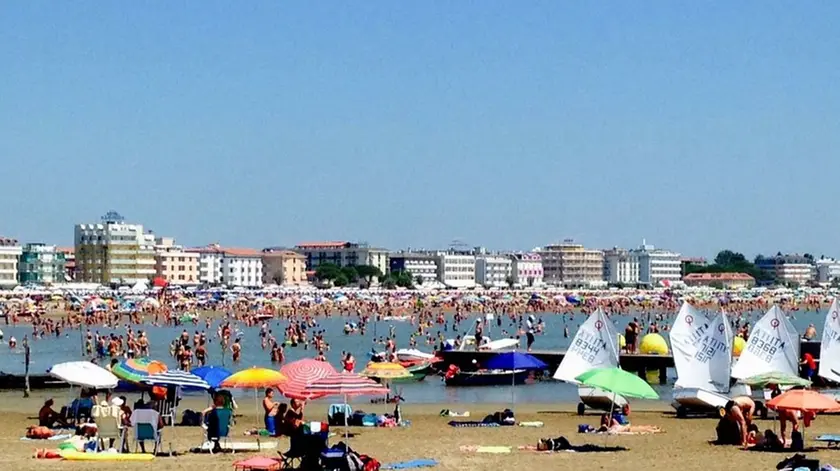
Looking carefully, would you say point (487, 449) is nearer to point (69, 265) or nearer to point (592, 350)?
point (592, 350)

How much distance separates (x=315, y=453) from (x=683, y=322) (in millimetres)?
13214

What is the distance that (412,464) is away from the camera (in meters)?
17.4

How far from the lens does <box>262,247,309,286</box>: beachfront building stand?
19075 centimetres

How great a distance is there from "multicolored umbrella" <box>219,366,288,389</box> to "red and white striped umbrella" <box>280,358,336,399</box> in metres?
0.17

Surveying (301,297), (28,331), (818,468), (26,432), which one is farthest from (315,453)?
(301,297)

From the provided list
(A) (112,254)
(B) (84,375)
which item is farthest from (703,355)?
(A) (112,254)

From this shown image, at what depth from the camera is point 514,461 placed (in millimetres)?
17750

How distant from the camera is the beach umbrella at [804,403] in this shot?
18.4 metres

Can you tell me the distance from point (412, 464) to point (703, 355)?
10.8 meters

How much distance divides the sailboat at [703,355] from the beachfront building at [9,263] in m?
141

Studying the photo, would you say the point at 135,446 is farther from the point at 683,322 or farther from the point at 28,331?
the point at 28,331

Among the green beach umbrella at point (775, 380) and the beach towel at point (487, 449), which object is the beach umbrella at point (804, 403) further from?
the green beach umbrella at point (775, 380)

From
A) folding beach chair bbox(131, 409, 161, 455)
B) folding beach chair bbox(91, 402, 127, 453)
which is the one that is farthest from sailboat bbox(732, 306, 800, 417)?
folding beach chair bbox(91, 402, 127, 453)

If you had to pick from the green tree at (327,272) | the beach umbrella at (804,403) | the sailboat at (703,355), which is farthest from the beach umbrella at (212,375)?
the green tree at (327,272)
